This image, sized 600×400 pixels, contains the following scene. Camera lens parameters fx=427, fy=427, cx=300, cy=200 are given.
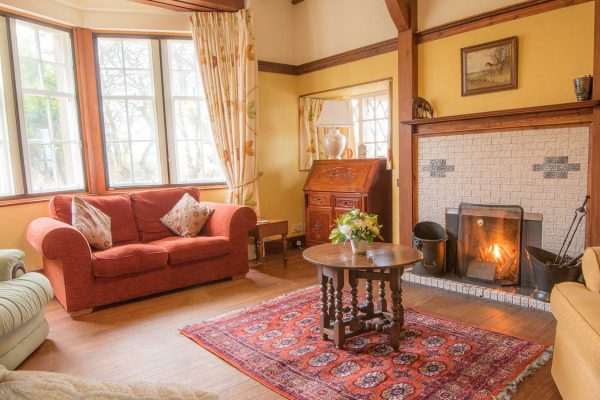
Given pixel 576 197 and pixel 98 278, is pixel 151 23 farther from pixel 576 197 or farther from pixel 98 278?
pixel 576 197

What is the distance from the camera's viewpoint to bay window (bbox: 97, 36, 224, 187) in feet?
14.9

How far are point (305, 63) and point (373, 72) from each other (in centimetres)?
113

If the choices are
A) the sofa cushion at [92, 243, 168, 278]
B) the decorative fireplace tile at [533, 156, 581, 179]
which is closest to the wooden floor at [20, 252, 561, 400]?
the sofa cushion at [92, 243, 168, 278]

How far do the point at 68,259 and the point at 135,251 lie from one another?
492 mm

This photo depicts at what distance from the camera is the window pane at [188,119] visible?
481cm

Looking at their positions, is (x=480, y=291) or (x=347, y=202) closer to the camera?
(x=480, y=291)

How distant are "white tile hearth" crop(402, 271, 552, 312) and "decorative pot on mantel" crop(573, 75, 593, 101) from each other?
150cm

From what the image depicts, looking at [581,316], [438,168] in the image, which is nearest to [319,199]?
[438,168]

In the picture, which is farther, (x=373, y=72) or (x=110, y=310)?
(x=373, y=72)

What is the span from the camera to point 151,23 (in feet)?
15.0

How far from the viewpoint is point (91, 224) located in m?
3.57

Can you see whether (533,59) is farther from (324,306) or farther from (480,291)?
(324,306)

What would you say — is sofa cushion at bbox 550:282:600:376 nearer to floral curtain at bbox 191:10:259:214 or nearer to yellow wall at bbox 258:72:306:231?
floral curtain at bbox 191:10:259:214

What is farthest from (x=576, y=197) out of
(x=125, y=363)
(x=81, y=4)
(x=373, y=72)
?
(x=81, y=4)
